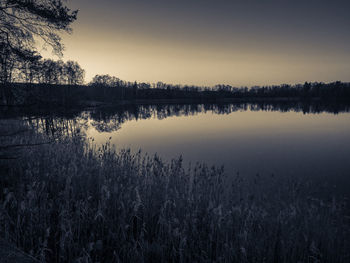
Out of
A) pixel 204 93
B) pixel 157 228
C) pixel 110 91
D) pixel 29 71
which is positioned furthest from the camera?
pixel 204 93

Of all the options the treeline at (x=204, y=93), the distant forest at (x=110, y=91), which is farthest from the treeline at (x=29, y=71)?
the treeline at (x=204, y=93)

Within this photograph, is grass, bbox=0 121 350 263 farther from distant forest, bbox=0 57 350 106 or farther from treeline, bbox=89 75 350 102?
treeline, bbox=89 75 350 102

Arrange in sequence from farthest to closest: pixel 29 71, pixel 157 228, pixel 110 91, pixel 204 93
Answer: pixel 204 93
pixel 110 91
pixel 29 71
pixel 157 228

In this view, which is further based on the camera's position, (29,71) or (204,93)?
(204,93)

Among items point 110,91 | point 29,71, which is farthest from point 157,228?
Result: point 110,91

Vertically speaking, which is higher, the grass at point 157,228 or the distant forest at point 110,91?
the distant forest at point 110,91

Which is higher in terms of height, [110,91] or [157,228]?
[110,91]

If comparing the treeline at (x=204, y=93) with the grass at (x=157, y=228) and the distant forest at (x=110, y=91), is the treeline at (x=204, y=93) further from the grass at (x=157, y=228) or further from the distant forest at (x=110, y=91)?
the grass at (x=157, y=228)

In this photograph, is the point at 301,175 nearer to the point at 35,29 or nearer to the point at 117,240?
the point at 117,240

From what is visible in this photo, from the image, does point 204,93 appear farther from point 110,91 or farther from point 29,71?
point 29,71

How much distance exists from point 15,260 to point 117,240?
6.73 ft

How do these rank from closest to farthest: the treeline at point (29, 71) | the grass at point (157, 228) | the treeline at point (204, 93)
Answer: the grass at point (157, 228) → the treeline at point (29, 71) → the treeline at point (204, 93)

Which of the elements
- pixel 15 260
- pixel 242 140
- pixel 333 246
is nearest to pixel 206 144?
pixel 242 140

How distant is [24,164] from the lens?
8.76 m
